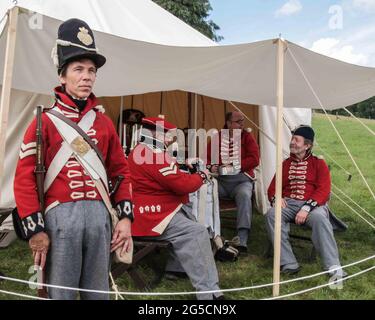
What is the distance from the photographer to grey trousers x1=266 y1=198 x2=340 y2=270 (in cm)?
366

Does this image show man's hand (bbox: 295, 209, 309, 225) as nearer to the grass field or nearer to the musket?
the grass field

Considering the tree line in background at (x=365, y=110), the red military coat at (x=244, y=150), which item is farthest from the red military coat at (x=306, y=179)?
the tree line in background at (x=365, y=110)

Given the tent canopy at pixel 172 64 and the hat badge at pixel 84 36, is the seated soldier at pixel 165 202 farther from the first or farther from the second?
the hat badge at pixel 84 36

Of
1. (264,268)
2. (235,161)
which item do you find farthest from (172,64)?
(235,161)

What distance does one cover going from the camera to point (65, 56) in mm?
1830

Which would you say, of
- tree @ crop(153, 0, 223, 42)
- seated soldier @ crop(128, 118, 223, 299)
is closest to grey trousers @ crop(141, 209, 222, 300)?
seated soldier @ crop(128, 118, 223, 299)

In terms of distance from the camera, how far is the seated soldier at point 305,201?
3.72m

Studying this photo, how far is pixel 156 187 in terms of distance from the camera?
3.27 metres

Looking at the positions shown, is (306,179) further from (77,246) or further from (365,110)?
(365,110)

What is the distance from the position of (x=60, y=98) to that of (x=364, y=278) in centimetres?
298
